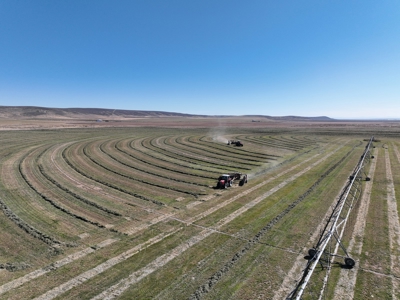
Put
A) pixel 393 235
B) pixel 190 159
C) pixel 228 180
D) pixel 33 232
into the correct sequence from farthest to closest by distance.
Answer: pixel 190 159 < pixel 228 180 < pixel 393 235 < pixel 33 232

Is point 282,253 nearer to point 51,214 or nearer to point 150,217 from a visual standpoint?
point 150,217

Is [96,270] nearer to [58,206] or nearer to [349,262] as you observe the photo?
[58,206]

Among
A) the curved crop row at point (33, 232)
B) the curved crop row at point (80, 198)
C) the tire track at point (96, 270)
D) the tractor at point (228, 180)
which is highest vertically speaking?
the tractor at point (228, 180)

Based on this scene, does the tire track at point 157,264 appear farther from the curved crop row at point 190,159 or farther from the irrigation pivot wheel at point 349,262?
the curved crop row at point 190,159

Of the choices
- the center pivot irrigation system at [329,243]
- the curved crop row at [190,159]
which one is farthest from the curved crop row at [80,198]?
the curved crop row at [190,159]

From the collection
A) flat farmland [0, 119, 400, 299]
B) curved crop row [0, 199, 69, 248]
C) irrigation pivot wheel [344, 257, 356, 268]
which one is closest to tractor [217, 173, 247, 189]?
flat farmland [0, 119, 400, 299]

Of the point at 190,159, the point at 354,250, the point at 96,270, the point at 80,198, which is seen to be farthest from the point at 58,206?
the point at 190,159

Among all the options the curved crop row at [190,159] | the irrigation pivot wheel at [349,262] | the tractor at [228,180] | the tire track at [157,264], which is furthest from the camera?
the curved crop row at [190,159]

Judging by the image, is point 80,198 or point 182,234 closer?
point 182,234

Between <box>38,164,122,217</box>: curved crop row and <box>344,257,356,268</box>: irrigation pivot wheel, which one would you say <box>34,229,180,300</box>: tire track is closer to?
<box>38,164,122,217</box>: curved crop row
